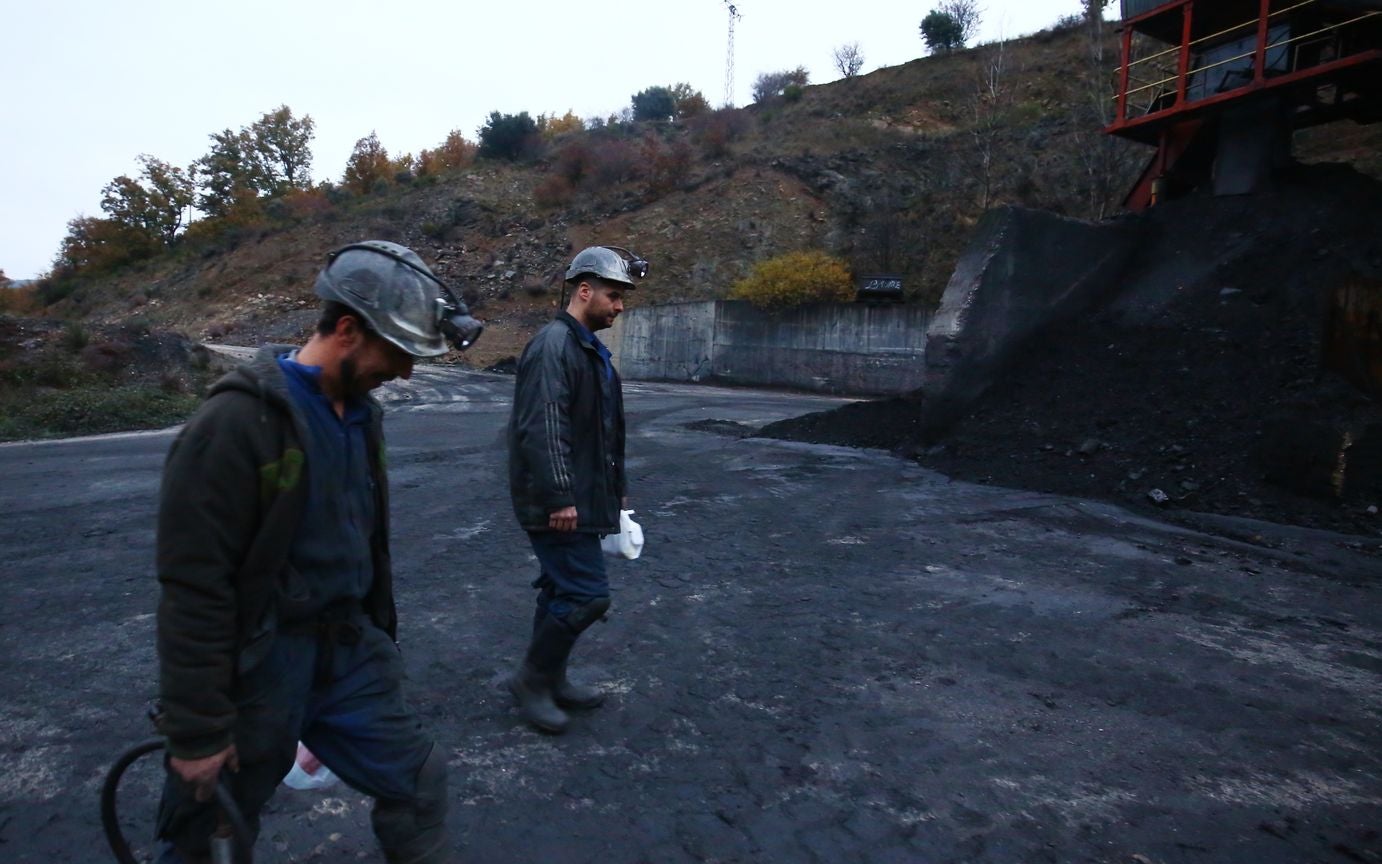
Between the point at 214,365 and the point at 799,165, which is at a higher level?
the point at 799,165

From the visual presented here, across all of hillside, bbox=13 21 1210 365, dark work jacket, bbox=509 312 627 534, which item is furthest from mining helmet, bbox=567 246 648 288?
hillside, bbox=13 21 1210 365

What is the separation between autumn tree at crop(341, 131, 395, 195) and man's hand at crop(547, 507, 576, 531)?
66.0 m

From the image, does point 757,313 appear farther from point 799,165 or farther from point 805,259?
point 799,165

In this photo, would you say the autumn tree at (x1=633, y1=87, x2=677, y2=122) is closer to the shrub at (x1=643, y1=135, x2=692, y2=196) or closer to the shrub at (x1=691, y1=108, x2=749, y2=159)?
the shrub at (x1=691, y1=108, x2=749, y2=159)

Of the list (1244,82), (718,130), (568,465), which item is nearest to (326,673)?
(568,465)

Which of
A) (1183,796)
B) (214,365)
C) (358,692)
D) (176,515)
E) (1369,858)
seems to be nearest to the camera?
(176,515)

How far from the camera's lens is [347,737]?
7.08 feet

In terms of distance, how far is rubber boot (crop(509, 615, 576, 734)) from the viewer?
3668mm

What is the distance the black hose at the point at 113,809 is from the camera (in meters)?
1.88

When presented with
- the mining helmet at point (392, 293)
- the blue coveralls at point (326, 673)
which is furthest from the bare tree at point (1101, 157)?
the blue coveralls at point (326, 673)

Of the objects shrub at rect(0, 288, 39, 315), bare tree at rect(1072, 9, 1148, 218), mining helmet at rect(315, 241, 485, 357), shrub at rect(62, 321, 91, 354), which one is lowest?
shrub at rect(62, 321, 91, 354)

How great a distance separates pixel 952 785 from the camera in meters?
3.34

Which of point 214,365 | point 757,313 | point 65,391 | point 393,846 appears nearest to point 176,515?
point 393,846

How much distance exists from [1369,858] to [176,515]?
3523mm
